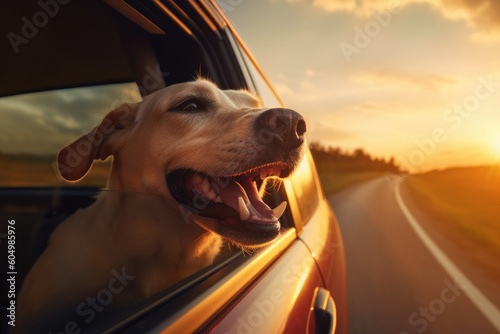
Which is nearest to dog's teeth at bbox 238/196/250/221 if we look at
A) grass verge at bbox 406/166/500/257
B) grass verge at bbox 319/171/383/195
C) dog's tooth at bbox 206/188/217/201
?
dog's tooth at bbox 206/188/217/201

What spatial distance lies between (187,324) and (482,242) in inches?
461

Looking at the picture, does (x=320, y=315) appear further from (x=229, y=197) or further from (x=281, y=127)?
(x=281, y=127)

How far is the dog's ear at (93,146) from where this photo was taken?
5.30ft

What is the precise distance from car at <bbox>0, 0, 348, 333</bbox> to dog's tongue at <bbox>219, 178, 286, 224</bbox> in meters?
0.20

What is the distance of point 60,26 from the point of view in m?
2.21

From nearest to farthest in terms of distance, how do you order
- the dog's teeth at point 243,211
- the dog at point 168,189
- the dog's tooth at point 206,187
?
the dog at point 168,189
the dog's teeth at point 243,211
the dog's tooth at point 206,187

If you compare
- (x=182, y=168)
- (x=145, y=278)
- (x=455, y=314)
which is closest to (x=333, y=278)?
(x=182, y=168)

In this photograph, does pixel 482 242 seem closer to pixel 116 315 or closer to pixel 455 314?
pixel 455 314

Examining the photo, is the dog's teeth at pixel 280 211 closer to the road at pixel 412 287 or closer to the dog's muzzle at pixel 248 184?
the dog's muzzle at pixel 248 184
